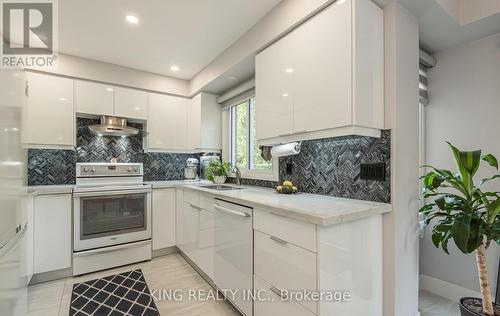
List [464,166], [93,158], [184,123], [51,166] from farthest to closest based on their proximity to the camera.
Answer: [184,123] < [93,158] < [51,166] < [464,166]

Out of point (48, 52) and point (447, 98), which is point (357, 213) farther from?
point (48, 52)

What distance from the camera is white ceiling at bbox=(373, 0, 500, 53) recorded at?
151cm

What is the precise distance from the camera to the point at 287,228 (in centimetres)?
135

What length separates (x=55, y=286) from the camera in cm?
224

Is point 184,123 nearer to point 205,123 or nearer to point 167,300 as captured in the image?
point 205,123

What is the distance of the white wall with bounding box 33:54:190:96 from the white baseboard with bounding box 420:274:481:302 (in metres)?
3.55

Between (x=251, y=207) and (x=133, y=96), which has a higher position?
(x=133, y=96)

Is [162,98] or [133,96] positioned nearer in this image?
[133,96]

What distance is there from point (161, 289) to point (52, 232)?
4.13 ft

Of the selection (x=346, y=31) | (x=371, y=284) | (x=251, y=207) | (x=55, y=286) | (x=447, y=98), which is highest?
(x=346, y=31)

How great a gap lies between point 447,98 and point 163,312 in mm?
3029

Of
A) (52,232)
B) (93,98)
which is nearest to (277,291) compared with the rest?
(52,232)

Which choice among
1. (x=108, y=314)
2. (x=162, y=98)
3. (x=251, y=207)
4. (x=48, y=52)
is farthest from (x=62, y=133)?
(x=251, y=207)

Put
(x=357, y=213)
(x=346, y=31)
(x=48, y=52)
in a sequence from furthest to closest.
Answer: (x=48, y=52) < (x=346, y=31) < (x=357, y=213)
